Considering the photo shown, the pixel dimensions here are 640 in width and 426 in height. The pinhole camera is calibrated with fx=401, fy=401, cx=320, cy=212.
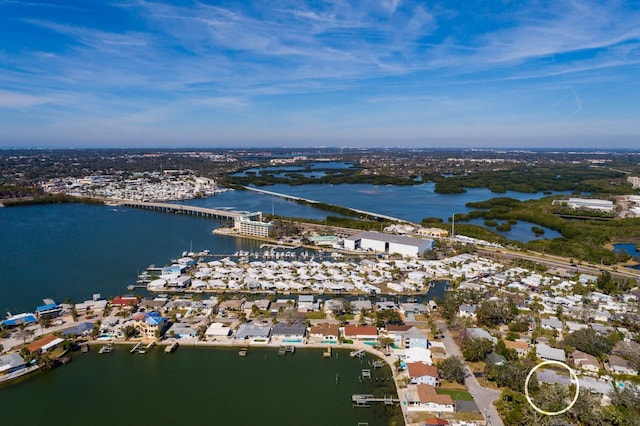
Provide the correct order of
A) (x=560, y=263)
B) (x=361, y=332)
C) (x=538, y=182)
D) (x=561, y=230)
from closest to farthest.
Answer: (x=361, y=332)
(x=560, y=263)
(x=561, y=230)
(x=538, y=182)

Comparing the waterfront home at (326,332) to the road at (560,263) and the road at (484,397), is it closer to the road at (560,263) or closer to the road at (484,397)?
the road at (484,397)

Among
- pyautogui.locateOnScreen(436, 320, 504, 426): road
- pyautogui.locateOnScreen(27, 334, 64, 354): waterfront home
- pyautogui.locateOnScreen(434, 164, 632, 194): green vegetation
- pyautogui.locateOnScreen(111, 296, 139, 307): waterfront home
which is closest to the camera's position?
pyautogui.locateOnScreen(436, 320, 504, 426): road

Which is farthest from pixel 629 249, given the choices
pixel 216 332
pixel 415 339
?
pixel 216 332

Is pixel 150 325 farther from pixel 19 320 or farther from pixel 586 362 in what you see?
pixel 586 362

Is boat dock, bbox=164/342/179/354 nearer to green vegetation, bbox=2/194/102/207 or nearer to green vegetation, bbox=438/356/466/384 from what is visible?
green vegetation, bbox=438/356/466/384

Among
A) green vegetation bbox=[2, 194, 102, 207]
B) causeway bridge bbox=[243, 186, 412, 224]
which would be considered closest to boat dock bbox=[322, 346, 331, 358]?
causeway bridge bbox=[243, 186, 412, 224]

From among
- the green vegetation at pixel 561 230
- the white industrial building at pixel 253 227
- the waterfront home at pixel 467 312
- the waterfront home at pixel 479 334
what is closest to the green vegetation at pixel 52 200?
the white industrial building at pixel 253 227
